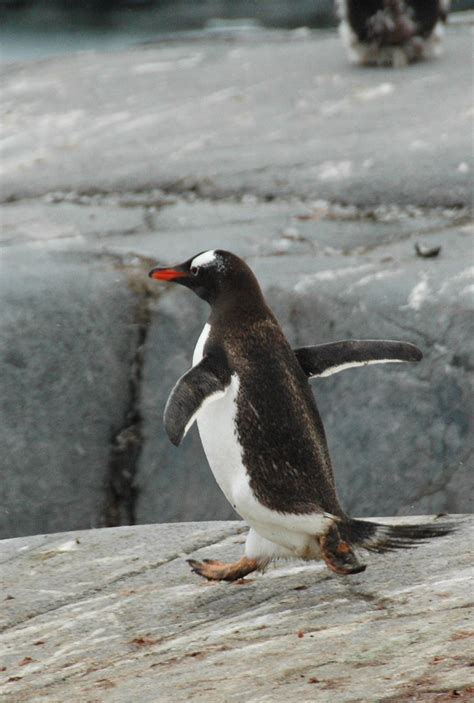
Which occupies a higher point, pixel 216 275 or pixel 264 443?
pixel 216 275

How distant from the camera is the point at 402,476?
405 cm

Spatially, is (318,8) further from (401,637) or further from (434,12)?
(401,637)

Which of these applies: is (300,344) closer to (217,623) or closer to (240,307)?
(240,307)

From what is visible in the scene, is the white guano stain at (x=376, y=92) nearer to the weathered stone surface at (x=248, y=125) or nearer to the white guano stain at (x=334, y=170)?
the weathered stone surface at (x=248, y=125)

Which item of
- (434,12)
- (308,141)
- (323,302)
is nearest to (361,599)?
(323,302)

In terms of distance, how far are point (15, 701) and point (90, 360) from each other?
1.95 m

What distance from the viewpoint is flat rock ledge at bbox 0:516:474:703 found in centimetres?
225

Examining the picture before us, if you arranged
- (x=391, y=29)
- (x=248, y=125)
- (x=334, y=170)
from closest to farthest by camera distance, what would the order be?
(x=334, y=170) → (x=248, y=125) → (x=391, y=29)

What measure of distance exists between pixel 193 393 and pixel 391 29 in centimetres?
412

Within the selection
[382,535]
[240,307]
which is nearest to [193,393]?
[240,307]

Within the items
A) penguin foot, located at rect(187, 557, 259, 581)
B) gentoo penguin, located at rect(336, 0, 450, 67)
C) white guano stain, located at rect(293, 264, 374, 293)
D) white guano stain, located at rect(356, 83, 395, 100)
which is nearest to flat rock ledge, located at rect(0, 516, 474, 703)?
penguin foot, located at rect(187, 557, 259, 581)

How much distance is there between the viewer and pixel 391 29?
6422mm

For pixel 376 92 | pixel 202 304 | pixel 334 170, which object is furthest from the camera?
pixel 376 92

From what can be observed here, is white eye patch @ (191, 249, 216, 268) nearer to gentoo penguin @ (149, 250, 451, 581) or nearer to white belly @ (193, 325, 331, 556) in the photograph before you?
gentoo penguin @ (149, 250, 451, 581)
